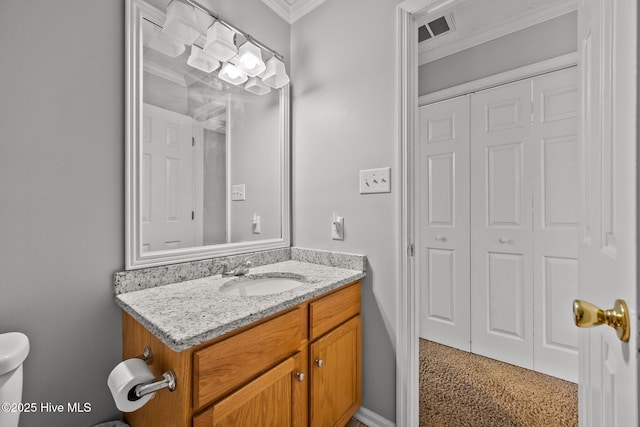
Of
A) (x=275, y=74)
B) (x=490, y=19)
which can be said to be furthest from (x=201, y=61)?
(x=490, y=19)

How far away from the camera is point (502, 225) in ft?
6.56

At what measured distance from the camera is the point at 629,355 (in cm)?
41

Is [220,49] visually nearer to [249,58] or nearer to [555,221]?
[249,58]

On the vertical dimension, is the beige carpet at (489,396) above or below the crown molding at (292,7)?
below

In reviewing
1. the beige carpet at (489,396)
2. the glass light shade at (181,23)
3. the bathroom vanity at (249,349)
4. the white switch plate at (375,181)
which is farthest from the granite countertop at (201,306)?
the glass light shade at (181,23)

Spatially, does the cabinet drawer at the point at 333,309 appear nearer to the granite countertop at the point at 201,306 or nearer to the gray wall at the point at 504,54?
the granite countertop at the point at 201,306

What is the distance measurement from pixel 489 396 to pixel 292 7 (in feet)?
8.65

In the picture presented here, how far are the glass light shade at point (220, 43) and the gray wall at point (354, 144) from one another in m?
0.48

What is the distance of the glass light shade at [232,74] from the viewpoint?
4.80ft

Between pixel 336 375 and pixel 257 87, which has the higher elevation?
pixel 257 87

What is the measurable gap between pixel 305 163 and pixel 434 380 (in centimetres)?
162

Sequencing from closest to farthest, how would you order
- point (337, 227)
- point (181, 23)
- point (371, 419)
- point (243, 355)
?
point (243, 355), point (181, 23), point (371, 419), point (337, 227)

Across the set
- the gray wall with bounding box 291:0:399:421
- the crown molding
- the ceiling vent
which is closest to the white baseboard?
the gray wall with bounding box 291:0:399:421

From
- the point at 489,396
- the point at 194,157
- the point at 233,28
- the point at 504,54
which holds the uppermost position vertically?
the point at 504,54
